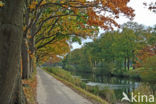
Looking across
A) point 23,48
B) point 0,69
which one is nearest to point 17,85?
point 0,69

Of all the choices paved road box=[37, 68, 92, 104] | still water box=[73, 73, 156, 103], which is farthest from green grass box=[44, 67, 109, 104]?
still water box=[73, 73, 156, 103]

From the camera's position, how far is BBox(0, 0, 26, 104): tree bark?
485 centimetres

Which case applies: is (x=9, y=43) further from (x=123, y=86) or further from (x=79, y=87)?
(x=123, y=86)

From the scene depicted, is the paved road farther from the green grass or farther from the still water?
the still water

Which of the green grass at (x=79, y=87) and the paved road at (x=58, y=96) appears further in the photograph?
the green grass at (x=79, y=87)

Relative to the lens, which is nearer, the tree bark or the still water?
the tree bark

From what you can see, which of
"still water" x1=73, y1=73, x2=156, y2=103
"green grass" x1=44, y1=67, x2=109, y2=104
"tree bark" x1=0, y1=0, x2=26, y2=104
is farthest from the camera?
"still water" x1=73, y1=73, x2=156, y2=103

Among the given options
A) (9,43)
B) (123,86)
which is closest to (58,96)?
(9,43)

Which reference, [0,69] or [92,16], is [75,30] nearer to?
[92,16]

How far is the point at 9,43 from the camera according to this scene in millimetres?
4938

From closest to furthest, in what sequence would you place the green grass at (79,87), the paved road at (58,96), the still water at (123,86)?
1. the paved road at (58,96)
2. the green grass at (79,87)
3. the still water at (123,86)

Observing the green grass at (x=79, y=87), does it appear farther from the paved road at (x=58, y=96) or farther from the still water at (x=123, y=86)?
the still water at (x=123, y=86)

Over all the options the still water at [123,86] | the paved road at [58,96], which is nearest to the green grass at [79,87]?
the paved road at [58,96]

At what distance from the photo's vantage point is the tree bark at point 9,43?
→ 4.85 meters
